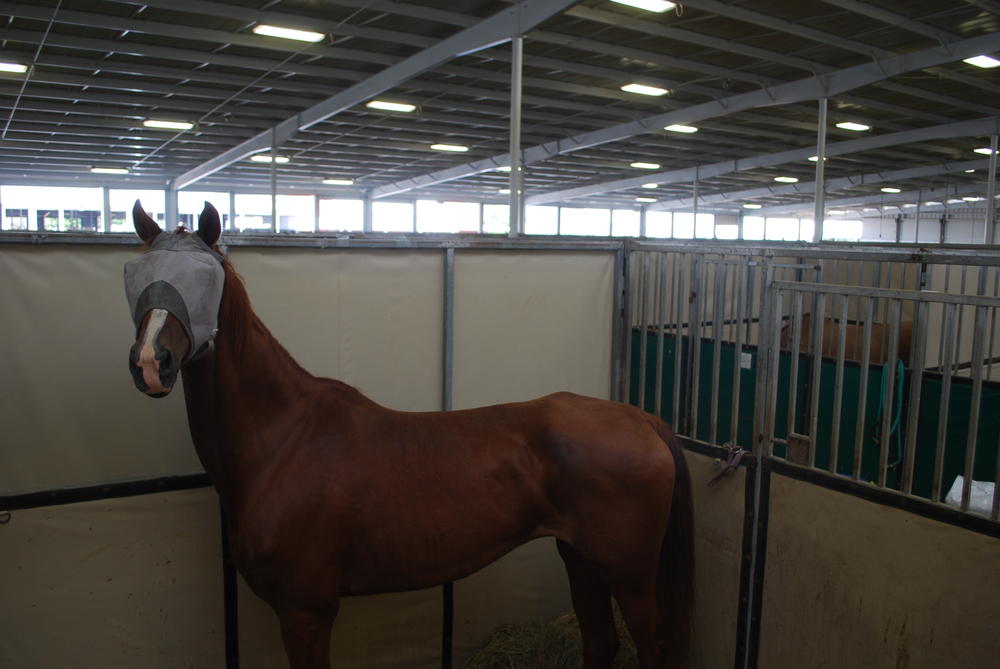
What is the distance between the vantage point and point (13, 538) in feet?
7.30

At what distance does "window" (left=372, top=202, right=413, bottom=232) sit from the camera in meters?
24.0

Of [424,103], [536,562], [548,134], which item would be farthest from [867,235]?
[536,562]

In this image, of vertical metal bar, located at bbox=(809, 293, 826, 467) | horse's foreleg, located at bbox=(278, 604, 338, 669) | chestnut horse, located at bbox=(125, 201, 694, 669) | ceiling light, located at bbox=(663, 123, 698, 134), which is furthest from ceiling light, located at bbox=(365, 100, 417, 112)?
horse's foreleg, located at bbox=(278, 604, 338, 669)

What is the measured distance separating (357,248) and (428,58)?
16.2 feet

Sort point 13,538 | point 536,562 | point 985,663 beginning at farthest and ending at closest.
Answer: point 536,562
point 13,538
point 985,663

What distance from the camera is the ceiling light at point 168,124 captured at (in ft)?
37.3

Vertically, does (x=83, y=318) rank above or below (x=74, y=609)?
above

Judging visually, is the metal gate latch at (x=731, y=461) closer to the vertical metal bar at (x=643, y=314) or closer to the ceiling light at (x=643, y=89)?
the vertical metal bar at (x=643, y=314)

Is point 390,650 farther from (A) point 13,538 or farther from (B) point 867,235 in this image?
(B) point 867,235

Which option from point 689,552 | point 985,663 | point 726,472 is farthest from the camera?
point 726,472

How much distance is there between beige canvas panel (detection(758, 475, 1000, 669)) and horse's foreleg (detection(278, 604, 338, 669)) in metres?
1.61

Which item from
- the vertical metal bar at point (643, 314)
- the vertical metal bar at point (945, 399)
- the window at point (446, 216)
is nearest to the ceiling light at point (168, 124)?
the vertical metal bar at point (643, 314)

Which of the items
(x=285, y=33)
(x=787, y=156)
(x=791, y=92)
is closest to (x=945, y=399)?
(x=285, y=33)

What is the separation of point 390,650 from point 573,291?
5.81 feet
